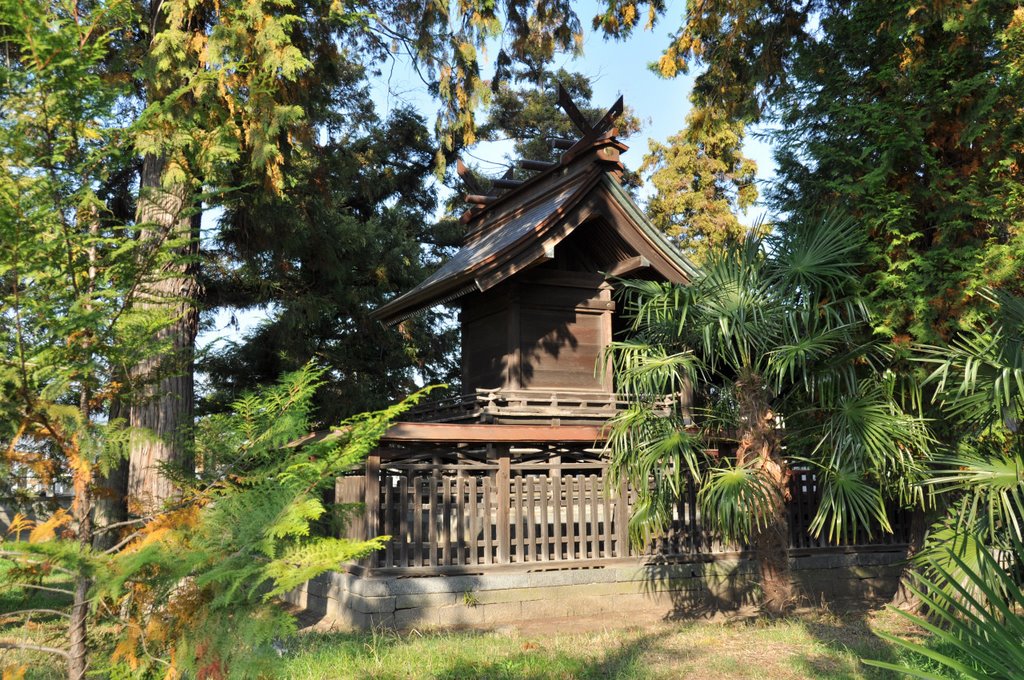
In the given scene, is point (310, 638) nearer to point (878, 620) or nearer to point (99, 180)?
point (99, 180)

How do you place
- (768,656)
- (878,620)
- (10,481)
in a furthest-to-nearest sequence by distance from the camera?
(878,620), (768,656), (10,481)

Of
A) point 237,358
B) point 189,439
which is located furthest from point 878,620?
point 237,358

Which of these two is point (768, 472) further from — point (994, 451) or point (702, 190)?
point (702, 190)

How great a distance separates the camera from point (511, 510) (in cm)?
1087

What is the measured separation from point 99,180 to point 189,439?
4.96ft

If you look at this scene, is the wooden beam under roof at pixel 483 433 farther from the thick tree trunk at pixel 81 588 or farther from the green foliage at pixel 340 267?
the thick tree trunk at pixel 81 588

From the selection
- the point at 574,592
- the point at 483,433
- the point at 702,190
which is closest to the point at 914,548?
the point at 574,592

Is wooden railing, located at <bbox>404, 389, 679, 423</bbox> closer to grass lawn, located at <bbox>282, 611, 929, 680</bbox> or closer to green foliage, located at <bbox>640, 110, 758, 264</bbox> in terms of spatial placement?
grass lawn, located at <bbox>282, 611, 929, 680</bbox>

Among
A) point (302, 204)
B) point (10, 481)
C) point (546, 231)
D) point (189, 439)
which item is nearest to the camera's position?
point (10, 481)

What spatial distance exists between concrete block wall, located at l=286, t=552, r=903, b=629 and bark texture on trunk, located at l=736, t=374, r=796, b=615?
1.25 m

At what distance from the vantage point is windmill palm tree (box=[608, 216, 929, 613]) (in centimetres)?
856

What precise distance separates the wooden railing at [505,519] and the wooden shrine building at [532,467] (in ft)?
0.09

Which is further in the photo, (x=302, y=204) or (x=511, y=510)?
(x=302, y=204)

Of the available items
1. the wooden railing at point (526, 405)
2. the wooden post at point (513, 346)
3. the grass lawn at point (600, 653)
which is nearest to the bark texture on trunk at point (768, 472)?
the grass lawn at point (600, 653)
